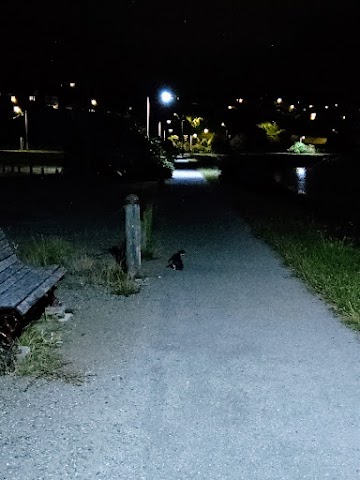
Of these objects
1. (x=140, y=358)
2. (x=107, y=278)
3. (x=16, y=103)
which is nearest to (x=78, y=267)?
(x=107, y=278)

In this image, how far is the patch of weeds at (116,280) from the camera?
715 centimetres

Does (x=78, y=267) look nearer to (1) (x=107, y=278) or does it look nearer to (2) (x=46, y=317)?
(1) (x=107, y=278)

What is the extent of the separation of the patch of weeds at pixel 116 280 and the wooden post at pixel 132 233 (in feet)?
0.49

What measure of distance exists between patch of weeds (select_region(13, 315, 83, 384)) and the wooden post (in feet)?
7.60

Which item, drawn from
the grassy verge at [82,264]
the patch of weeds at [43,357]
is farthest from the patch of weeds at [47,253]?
the patch of weeds at [43,357]

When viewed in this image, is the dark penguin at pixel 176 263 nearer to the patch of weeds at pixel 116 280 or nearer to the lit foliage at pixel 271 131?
the patch of weeds at pixel 116 280

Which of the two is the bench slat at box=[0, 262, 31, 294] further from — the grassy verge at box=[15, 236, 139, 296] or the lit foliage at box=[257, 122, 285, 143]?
the lit foliage at box=[257, 122, 285, 143]

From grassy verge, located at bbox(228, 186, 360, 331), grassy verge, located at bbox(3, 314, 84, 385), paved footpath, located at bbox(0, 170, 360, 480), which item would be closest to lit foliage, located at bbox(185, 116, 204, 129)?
grassy verge, located at bbox(228, 186, 360, 331)

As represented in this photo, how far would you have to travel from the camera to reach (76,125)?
1293 inches

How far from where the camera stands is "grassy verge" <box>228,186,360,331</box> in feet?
21.9

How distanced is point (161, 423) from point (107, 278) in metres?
3.97

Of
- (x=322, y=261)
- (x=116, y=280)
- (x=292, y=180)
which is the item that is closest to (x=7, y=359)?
(x=116, y=280)

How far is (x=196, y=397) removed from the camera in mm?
4133

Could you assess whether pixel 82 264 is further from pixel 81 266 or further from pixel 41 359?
pixel 41 359
